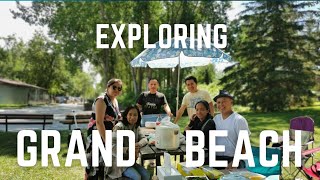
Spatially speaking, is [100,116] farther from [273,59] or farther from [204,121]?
[273,59]

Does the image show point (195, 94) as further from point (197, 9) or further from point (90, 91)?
point (90, 91)

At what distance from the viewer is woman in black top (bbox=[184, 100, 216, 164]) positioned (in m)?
4.28

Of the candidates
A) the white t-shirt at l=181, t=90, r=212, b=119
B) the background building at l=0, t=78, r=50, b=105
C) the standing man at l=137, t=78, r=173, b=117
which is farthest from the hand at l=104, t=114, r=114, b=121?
the background building at l=0, t=78, r=50, b=105

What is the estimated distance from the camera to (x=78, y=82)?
106 m

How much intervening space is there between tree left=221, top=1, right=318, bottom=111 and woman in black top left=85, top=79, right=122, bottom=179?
2071 centimetres

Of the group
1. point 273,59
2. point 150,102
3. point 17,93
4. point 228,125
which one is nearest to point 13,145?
point 150,102

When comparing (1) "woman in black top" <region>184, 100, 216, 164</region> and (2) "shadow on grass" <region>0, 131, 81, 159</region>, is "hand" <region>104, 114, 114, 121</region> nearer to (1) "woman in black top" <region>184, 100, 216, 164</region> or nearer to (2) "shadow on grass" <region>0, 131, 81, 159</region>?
(1) "woman in black top" <region>184, 100, 216, 164</region>

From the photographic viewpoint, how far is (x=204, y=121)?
4.68 m

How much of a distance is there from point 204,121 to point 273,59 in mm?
21095

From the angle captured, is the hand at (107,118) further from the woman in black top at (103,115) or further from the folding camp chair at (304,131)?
the folding camp chair at (304,131)

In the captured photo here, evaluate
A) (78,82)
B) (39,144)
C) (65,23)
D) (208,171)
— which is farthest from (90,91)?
(208,171)

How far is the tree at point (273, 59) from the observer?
77.6 feet

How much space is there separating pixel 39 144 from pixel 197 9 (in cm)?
2033

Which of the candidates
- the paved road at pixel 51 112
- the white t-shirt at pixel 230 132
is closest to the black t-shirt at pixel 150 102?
the white t-shirt at pixel 230 132
